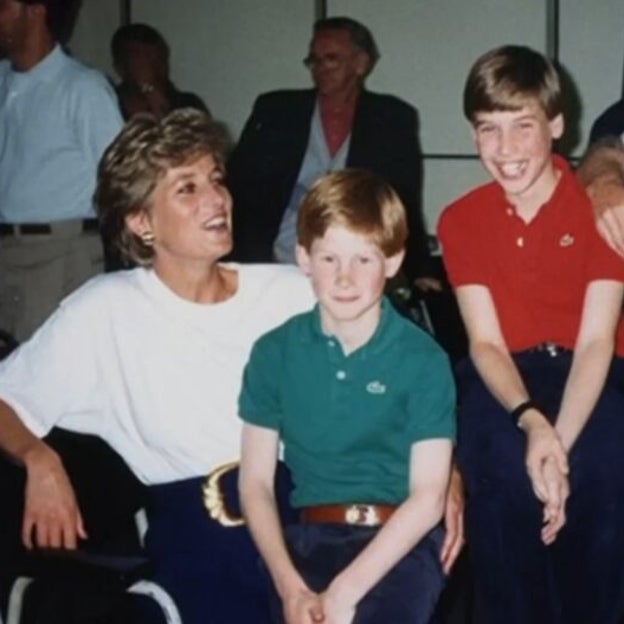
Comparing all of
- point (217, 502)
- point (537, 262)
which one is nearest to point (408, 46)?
point (537, 262)

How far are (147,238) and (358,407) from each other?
2.08 ft

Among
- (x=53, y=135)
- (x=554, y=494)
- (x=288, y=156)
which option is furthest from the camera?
(x=288, y=156)

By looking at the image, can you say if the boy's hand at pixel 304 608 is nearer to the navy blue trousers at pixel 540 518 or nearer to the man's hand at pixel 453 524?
the man's hand at pixel 453 524

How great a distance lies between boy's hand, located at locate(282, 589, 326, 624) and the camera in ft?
6.72

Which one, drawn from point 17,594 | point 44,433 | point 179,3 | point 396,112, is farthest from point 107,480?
point 179,3

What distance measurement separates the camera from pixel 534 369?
2531mm

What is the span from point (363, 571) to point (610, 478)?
60cm

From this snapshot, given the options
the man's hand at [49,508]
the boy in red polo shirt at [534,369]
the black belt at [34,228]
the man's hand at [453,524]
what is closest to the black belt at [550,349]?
the boy in red polo shirt at [534,369]

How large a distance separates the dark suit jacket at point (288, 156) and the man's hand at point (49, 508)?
2650 mm

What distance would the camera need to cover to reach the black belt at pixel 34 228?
14.4 feet

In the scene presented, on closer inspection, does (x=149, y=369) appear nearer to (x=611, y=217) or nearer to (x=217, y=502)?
(x=217, y=502)

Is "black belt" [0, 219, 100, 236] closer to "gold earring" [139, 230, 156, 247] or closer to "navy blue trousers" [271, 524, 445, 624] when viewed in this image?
"gold earring" [139, 230, 156, 247]

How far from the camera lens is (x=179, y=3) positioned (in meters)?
6.37

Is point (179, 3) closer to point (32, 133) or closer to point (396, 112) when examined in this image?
point (396, 112)
